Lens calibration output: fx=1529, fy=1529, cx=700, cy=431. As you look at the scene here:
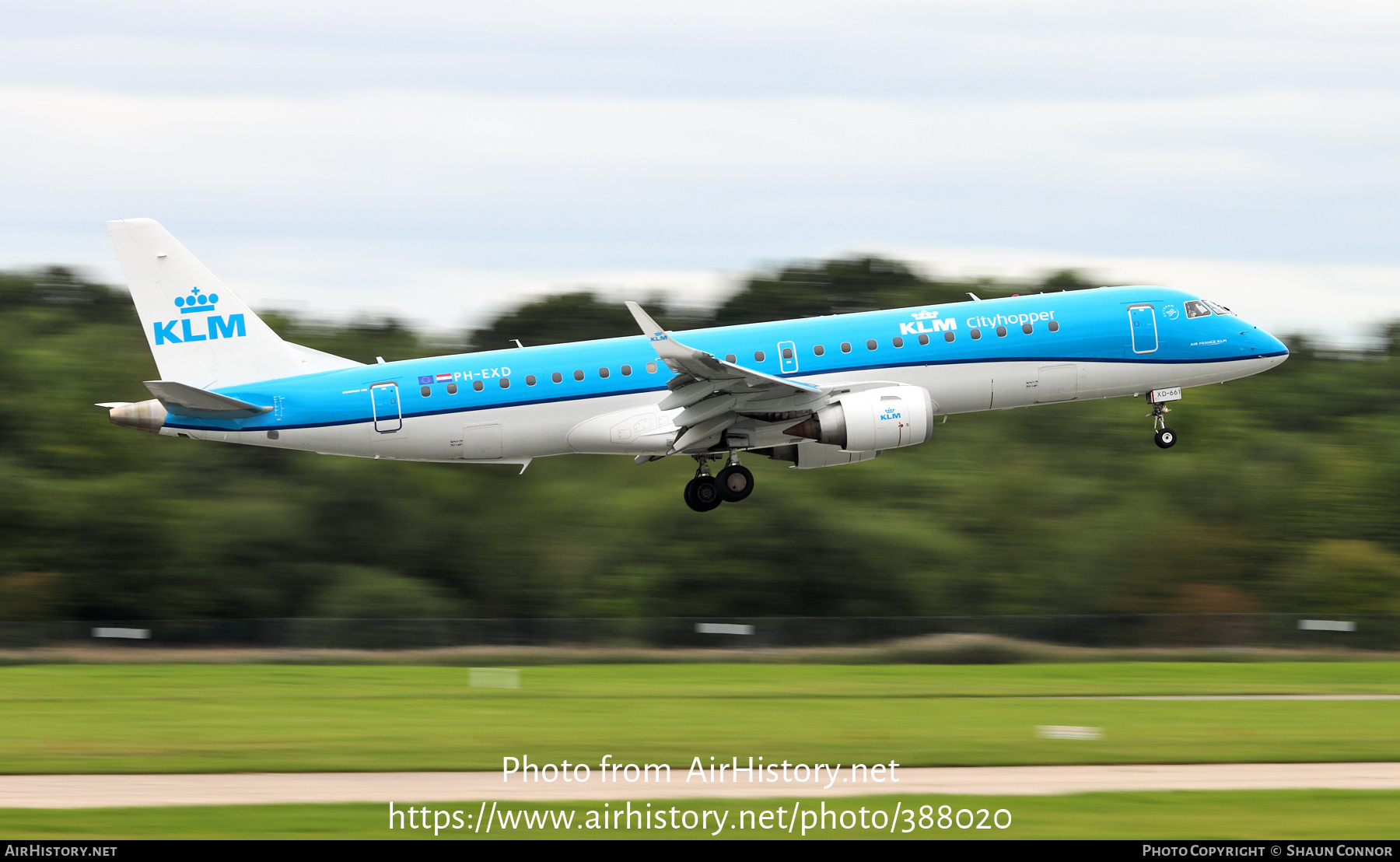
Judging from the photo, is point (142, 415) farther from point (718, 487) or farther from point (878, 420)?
point (878, 420)

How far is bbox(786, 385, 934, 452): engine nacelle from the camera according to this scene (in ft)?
115

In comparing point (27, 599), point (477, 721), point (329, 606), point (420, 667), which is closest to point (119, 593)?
point (27, 599)

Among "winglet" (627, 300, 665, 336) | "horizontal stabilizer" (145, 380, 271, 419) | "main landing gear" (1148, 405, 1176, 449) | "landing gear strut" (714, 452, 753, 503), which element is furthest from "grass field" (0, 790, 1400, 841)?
"main landing gear" (1148, 405, 1176, 449)

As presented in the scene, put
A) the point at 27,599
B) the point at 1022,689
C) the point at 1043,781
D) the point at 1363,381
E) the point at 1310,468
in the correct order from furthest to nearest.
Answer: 1. the point at 1363,381
2. the point at 1310,468
3. the point at 27,599
4. the point at 1022,689
5. the point at 1043,781

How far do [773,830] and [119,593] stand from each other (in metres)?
44.5

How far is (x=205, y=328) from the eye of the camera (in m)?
38.7

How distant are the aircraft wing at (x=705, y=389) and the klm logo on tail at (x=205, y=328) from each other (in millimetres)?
→ 10629

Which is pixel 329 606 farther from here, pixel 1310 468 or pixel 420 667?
pixel 1310 468

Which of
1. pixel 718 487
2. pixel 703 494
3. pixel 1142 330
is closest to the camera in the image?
pixel 1142 330

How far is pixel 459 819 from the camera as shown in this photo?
20.9 m

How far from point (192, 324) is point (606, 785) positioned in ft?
67.7

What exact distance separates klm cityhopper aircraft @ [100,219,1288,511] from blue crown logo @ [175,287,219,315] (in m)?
0.97

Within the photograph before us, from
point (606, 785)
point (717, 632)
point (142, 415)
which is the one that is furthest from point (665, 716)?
point (717, 632)

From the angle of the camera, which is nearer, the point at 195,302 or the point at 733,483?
the point at 733,483
